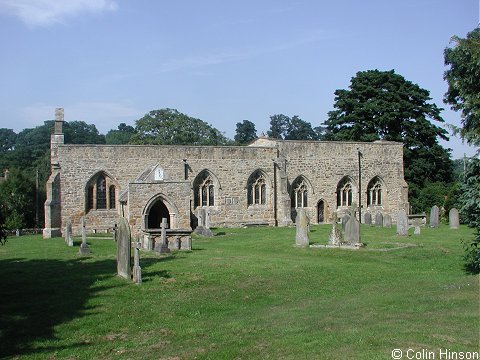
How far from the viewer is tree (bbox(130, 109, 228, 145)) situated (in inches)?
2530

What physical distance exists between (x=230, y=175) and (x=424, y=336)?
2755 centimetres

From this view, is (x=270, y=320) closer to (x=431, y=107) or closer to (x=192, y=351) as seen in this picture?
(x=192, y=351)

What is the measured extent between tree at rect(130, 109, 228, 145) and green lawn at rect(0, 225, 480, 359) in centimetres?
4557

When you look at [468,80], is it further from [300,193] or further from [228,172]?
[300,193]

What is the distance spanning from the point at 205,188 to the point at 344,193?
403 inches

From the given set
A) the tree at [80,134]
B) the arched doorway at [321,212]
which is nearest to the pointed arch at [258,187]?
the arched doorway at [321,212]

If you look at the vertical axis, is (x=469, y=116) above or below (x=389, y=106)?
below

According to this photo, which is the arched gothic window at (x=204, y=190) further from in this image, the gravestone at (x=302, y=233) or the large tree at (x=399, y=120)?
the large tree at (x=399, y=120)

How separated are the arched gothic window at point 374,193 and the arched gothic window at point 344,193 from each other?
1.57 meters

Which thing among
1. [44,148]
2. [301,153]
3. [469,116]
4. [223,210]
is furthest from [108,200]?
[44,148]

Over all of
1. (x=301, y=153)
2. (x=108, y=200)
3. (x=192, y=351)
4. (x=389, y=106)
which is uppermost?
(x=389, y=106)

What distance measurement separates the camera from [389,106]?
162 ft

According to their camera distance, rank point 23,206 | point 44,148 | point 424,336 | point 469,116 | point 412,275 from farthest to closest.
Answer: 1. point 44,148
2. point 23,206
3. point 412,275
4. point 469,116
5. point 424,336

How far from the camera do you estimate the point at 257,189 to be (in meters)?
35.8
